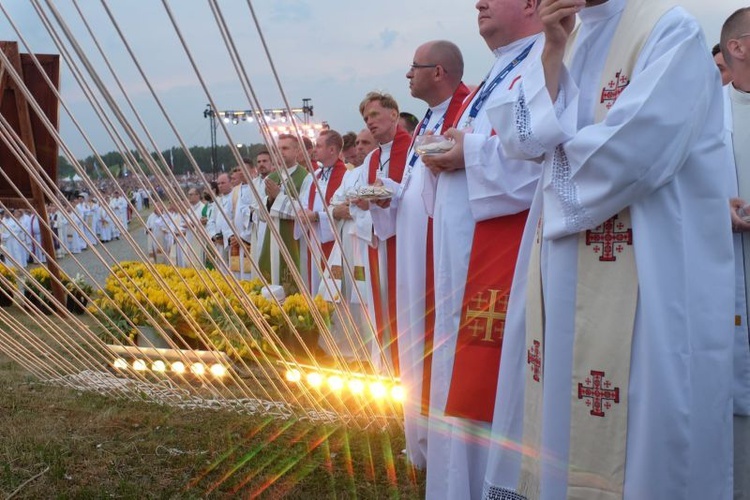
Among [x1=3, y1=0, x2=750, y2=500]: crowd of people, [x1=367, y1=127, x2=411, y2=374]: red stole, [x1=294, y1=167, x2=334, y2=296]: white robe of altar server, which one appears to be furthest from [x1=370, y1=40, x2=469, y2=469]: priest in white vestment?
[x1=294, y1=167, x2=334, y2=296]: white robe of altar server

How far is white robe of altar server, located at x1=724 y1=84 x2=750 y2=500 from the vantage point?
7.66 feet

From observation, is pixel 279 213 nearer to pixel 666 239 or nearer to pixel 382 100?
pixel 382 100

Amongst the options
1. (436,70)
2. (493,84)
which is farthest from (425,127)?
(493,84)

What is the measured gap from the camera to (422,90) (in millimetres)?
3641

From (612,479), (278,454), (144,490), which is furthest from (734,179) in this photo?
(144,490)

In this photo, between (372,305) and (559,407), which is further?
(372,305)

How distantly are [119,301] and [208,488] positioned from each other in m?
3.16

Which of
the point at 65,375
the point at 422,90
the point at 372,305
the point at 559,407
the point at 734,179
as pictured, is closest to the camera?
the point at 559,407

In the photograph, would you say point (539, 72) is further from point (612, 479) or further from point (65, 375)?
point (65, 375)

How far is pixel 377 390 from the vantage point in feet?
12.9

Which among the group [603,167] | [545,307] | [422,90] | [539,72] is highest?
[422,90]

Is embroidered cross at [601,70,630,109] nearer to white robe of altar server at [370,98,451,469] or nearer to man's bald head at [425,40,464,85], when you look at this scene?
white robe of altar server at [370,98,451,469]

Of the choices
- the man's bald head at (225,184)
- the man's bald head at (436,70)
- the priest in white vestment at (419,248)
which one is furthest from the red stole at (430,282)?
the man's bald head at (225,184)

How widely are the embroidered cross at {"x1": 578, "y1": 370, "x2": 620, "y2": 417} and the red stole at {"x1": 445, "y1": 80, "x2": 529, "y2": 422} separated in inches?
27.3
